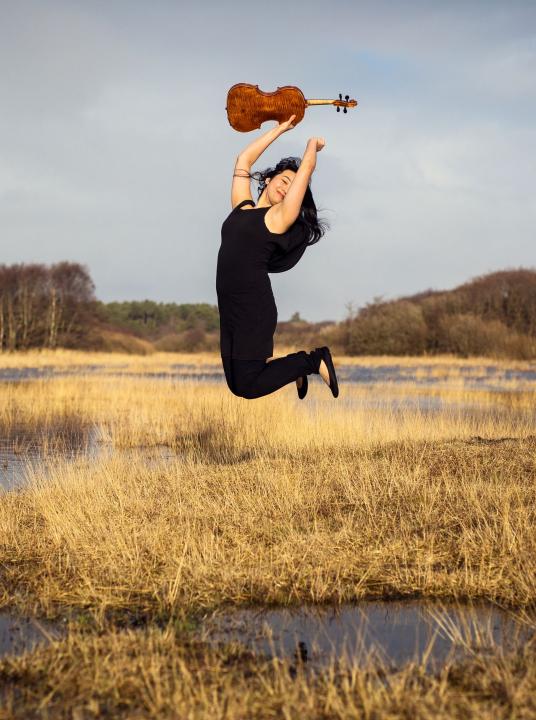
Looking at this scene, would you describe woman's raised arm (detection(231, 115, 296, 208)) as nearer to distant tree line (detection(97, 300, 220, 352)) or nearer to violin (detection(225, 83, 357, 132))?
violin (detection(225, 83, 357, 132))

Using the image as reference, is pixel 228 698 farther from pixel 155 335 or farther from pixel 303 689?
pixel 155 335

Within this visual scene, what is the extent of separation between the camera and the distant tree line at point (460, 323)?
37844 mm

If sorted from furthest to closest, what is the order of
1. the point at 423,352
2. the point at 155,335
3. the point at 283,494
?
the point at 155,335 → the point at 423,352 → the point at 283,494

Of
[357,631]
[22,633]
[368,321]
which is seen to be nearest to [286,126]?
[357,631]

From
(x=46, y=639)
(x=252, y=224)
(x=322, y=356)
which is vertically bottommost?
(x=46, y=639)

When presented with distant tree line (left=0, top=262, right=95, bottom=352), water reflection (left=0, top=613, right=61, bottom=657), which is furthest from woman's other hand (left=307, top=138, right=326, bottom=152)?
distant tree line (left=0, top=262, right=95, bottom=352)

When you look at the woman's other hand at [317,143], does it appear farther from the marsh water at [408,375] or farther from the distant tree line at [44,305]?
the distant tree line at [44,305]

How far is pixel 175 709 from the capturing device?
2.85 m

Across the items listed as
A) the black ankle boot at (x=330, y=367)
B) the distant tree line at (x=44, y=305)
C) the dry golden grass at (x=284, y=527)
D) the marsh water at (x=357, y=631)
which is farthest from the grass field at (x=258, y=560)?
the distant tree line at (x=44, y=305)

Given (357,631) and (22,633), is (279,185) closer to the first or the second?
(357,631)

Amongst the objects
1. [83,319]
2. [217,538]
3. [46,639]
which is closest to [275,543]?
[217,538]

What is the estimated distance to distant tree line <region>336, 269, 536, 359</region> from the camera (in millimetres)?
37844

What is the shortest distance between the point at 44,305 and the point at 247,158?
44.9 metres

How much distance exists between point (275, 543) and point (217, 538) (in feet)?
1.11
